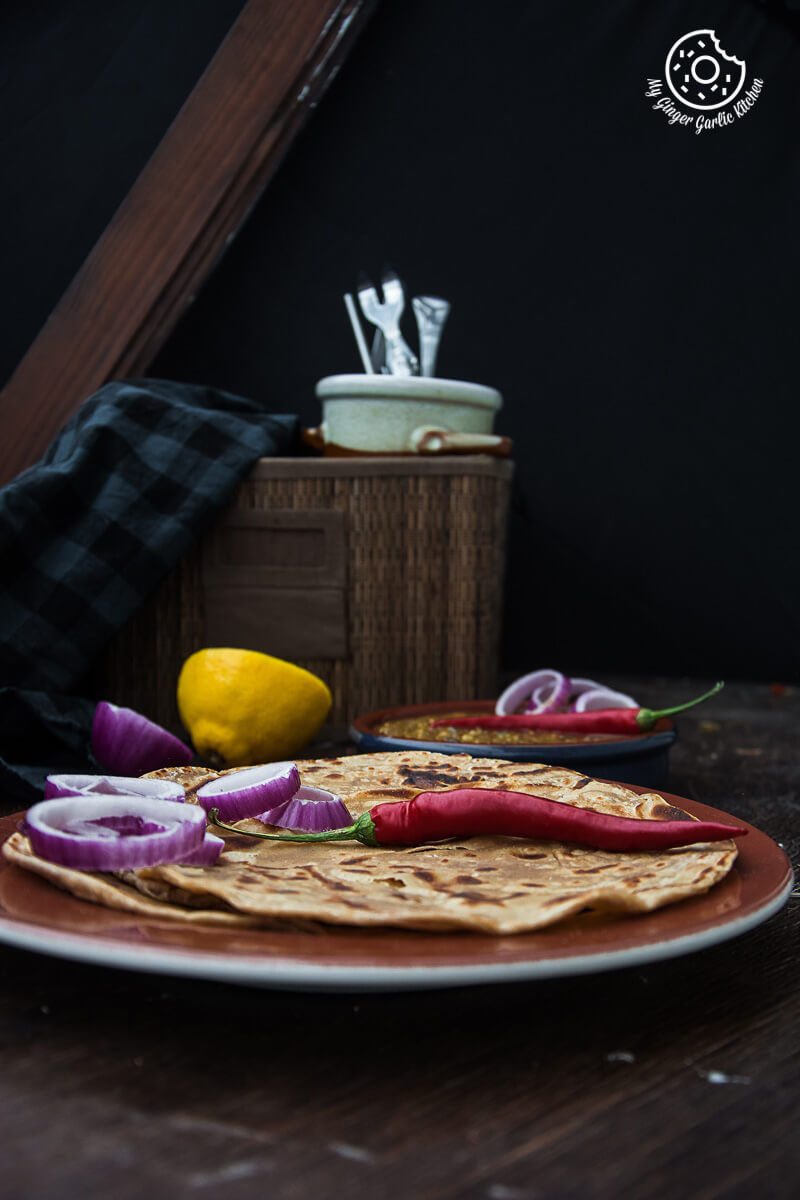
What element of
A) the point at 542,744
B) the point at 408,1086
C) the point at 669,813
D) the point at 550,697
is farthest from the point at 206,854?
the point at 550,697

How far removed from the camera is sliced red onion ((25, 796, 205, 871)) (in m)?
0.53

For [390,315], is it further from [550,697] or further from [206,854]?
[206,854]

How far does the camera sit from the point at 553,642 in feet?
8.80

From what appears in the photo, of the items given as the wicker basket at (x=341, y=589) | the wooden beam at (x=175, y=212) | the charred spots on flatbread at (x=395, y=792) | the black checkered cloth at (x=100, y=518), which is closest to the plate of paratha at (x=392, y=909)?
the charred spots on flatbread at (x=395, y=792)

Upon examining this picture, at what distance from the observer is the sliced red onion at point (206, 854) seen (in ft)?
1.82

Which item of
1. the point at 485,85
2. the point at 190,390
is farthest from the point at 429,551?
the point at 485,85

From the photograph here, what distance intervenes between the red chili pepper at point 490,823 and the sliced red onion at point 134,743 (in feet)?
1.49

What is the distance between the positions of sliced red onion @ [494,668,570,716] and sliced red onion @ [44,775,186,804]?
638 mm

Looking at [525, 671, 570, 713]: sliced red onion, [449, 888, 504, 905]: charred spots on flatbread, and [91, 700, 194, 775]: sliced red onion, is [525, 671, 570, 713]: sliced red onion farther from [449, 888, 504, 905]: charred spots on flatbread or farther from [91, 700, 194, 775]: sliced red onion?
[449, 888, 504, 905]: charred spots on flatbread

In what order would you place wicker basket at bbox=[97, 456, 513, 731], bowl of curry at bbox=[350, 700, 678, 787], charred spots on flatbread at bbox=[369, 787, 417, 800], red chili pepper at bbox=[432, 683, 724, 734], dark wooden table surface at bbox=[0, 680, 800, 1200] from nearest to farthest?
1. dark wooden table surface at bbox=[0, 680, 800, 1200]
2. charred spots on flatbread at bbox=[369, 787, 417, 800]
3. bowl of curry at bbox=[350, 700, 678, 787]
4. red chili pepper at bbox=[432, 683, 724, 734]
5. wicker basket at bbox=[97, 456, 513, 731]

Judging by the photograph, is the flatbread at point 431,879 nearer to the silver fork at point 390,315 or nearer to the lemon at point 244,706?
the lemon at point 244,706

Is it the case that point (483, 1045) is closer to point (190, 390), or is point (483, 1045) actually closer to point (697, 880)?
point (697, 880)

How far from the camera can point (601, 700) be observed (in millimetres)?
1268

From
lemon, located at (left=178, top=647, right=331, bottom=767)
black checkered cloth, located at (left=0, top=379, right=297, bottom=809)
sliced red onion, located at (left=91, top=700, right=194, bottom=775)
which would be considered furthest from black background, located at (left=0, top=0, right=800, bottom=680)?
sliced red onion, located at (left=91, top=700, right=194, bottom=775)
